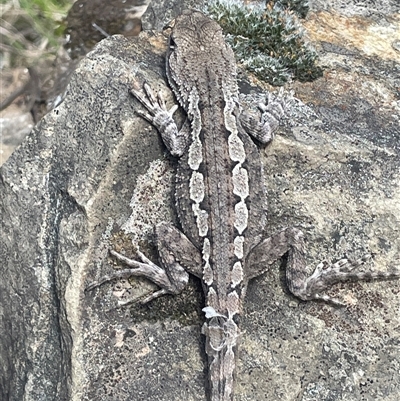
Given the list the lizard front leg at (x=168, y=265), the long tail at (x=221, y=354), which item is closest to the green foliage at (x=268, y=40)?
the lizard front leg at (x=168, y=265)

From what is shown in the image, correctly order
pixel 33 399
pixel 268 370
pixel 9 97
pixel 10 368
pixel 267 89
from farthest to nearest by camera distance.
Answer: pixel 9 97, pixel 267 89, pixel 10 368, pixel 33 399, pixel 268 370

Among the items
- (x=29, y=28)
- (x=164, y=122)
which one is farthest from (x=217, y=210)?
(x=29, y=28)

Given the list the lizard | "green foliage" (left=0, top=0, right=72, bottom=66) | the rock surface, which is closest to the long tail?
the lizard

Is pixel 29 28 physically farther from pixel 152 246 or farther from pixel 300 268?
pixel 300 268

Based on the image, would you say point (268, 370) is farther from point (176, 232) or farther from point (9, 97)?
point (9, 97)

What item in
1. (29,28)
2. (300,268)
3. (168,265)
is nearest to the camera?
(300,268)

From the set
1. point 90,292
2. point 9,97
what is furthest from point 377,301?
point 9,97

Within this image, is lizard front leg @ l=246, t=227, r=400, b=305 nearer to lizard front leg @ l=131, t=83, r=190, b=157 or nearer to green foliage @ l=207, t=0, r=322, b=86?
lizard front leg @ l=131, t=83, r=190, b=157
